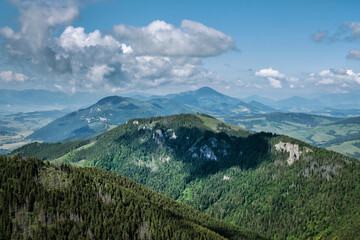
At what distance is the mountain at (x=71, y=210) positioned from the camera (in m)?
114

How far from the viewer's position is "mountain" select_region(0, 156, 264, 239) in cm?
11381

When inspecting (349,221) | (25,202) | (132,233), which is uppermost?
(25,202)

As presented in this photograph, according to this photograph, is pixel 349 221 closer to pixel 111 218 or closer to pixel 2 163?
pixel 111 218

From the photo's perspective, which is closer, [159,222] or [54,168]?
[159,222]

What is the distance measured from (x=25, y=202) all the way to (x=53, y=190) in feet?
57.9

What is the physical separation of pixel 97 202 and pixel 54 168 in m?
39.2

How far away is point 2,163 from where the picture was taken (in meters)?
147

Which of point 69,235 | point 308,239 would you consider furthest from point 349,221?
point 69,235

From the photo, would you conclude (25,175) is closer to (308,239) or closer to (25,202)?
(25,202)

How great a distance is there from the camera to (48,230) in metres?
112

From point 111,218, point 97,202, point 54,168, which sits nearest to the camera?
point 111,218

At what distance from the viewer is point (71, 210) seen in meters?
130

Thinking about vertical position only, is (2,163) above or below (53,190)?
above

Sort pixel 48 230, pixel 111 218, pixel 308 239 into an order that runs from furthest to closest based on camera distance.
A: pixel 308 239
pixel 111 218
pixel 48 230
